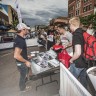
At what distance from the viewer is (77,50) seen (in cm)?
363

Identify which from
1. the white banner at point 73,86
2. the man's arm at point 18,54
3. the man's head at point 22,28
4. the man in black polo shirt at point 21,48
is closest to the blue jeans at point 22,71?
the man in black polo shirt at point 21,48

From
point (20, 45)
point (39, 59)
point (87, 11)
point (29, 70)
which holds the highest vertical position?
point (87, 11)

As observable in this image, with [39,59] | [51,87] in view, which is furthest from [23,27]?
[51,87]

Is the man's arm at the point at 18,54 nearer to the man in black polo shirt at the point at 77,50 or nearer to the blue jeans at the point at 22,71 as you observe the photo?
the blue jeans at the point at 22,71

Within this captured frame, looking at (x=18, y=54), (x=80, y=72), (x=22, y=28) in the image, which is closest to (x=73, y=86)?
(x=80, y=72)

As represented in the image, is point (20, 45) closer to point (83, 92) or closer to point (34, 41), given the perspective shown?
point (83, 92)

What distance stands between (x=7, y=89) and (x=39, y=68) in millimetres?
1708

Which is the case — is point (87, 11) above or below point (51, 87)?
above

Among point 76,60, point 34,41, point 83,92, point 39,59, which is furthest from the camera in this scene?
point 34,41

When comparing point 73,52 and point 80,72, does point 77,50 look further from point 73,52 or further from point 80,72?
point 80,72

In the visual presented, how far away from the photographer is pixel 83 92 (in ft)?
7.68

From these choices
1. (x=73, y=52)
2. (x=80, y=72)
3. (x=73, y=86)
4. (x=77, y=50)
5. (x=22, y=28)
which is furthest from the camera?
(x=22, y=28)

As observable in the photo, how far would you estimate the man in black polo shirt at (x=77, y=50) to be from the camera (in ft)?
11.9

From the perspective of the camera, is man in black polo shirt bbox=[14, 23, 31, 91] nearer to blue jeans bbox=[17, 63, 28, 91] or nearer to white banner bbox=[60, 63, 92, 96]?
blue jeans bbox=[17, 63, 28, 91]
